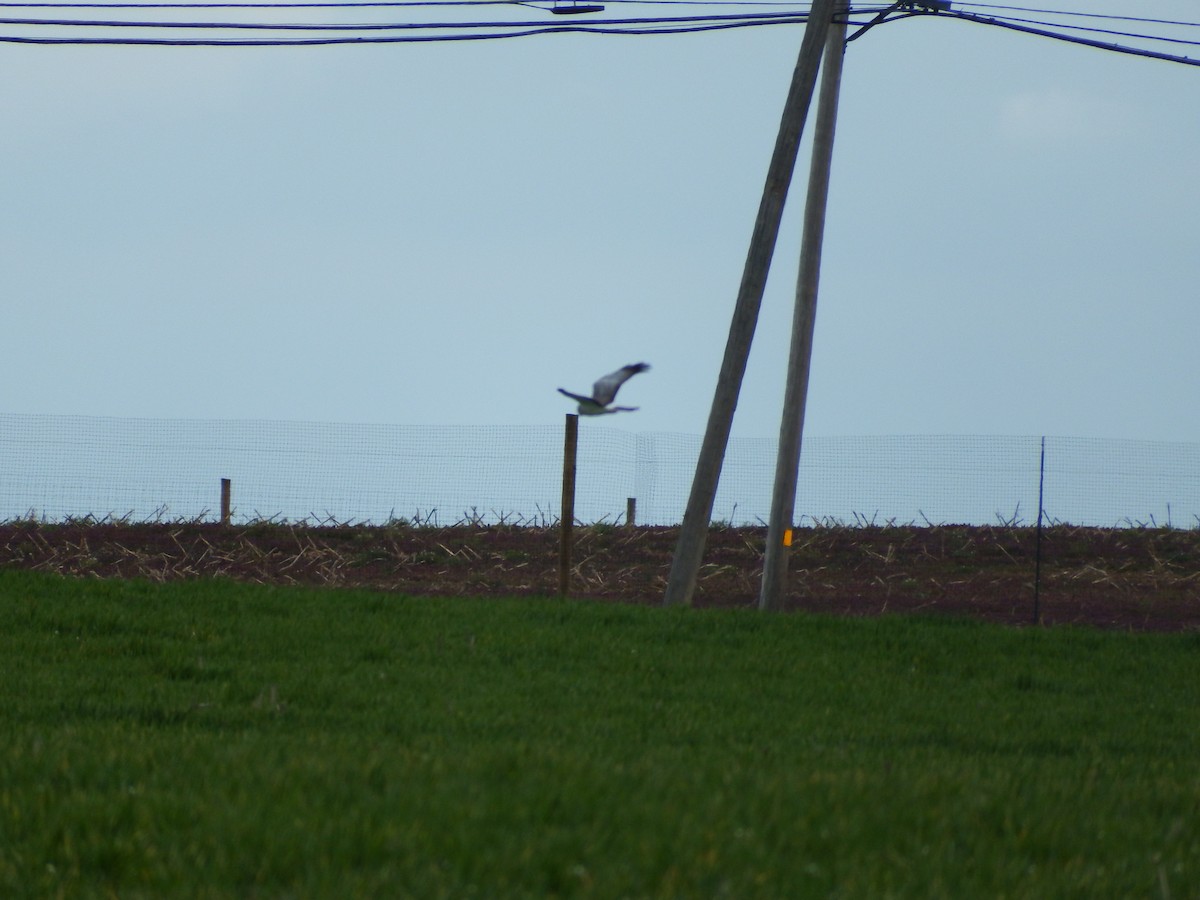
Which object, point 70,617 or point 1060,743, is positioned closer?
point 1060,743

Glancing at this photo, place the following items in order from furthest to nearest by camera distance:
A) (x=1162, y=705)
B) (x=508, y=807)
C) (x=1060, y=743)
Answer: (x=1162, y=705) → (x=1060, y=743) → (x=508, y=807)

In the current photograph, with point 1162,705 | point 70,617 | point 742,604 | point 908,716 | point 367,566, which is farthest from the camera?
point 367,566

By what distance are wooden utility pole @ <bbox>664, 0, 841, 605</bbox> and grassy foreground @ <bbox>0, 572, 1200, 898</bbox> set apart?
91 cm

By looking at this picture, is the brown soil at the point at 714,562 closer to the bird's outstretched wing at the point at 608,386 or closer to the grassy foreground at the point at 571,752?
the grassy foreground at the point at 571,752

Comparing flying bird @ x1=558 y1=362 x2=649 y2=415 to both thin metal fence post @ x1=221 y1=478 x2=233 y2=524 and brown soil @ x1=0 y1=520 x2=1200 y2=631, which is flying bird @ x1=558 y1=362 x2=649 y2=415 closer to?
brown soil @ x1=0 y1=520 x2=1200 y2=631

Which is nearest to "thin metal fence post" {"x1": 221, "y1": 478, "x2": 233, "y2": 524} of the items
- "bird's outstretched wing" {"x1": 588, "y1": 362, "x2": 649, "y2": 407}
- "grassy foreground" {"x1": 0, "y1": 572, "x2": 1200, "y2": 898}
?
"grassy foreground" {"x1": 0, "y1": 572, "x2": 1200, "y2": 898}

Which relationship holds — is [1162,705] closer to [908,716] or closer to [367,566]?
[908,716]

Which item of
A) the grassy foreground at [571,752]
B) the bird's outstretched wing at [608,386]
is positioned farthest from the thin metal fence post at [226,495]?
the bird's outstretched wing at [608,386]

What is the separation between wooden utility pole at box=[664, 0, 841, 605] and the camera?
972cm

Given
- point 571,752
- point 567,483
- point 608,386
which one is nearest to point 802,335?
point 567,483

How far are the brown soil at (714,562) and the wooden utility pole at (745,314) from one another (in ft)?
7.76

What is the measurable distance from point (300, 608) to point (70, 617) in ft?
5.00

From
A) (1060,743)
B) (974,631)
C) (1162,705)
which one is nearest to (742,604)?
(974,631)

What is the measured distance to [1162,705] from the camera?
6.88 meters
